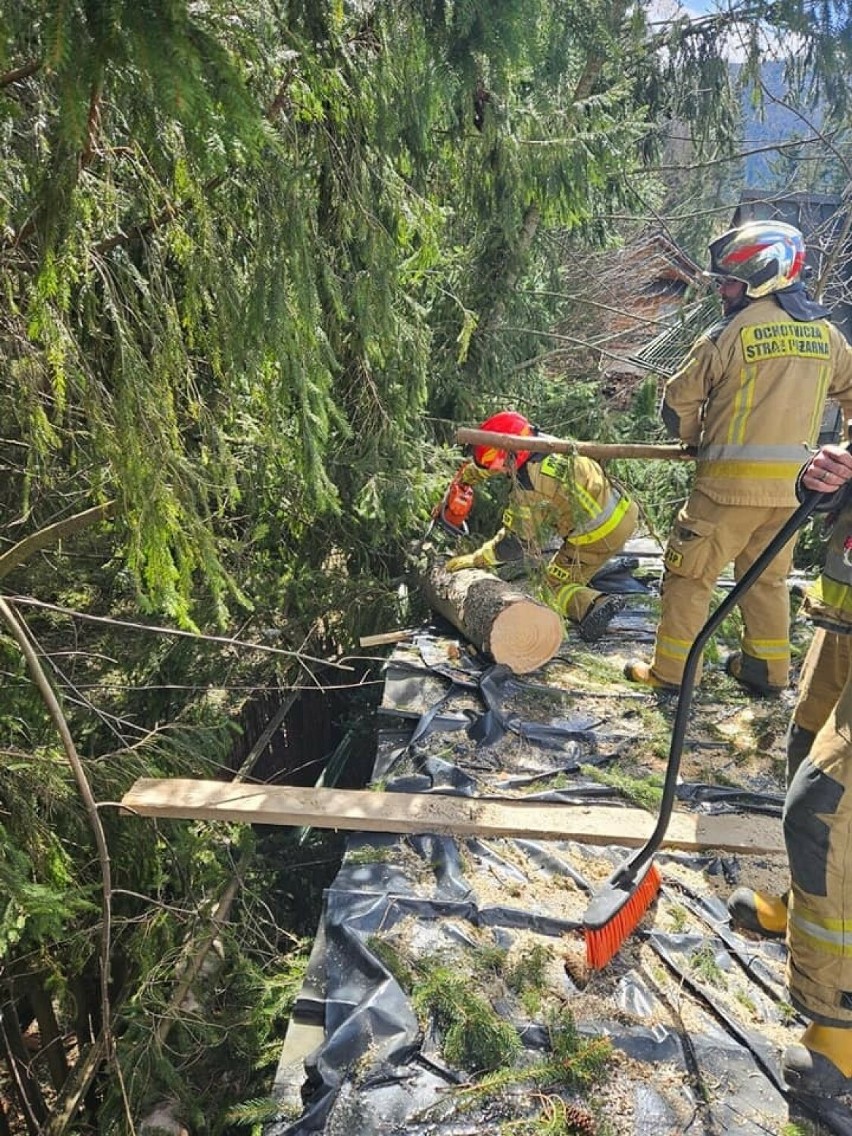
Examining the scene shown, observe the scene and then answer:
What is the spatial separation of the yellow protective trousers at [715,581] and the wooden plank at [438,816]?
1099 mm

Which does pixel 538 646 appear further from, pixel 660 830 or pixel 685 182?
pixel 685 182

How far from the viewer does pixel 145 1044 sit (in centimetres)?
284

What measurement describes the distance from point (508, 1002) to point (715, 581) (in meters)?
2.40

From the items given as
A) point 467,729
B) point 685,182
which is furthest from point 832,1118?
point 685,182

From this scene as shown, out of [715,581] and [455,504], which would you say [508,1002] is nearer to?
[715,581]

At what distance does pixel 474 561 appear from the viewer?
5102mm

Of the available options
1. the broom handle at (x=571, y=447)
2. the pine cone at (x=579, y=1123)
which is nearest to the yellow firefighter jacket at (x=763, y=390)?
the broom handle at (x=571, y=447)

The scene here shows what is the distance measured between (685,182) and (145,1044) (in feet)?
58.5

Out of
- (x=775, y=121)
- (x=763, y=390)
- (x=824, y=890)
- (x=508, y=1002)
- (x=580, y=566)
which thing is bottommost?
(x=508, y=1002)

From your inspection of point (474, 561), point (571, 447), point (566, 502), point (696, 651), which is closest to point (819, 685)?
point (696, 651)

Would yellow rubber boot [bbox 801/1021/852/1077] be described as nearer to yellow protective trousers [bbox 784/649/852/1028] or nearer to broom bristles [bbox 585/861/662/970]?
yellow protective trousers [bbox 784/649/852/1028]

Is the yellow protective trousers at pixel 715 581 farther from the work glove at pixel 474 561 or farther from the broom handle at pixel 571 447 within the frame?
the work glove at pixel 474 561

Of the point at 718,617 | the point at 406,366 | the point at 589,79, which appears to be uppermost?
the point at 589,79

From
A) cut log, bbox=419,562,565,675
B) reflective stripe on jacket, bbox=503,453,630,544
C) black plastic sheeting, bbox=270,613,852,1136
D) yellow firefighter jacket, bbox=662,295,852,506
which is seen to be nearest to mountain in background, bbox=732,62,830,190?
yellow firefighter jacket, bbox=662,295,852,506
